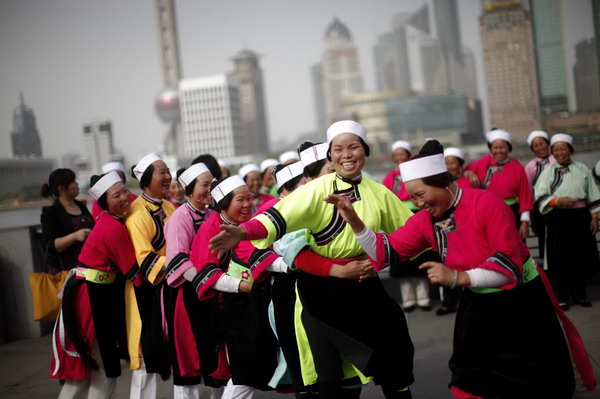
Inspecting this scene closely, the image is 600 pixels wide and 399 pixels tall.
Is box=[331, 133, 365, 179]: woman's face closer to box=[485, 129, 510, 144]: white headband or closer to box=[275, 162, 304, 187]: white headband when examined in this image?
box=[275, 162, 304, 187]: white headband

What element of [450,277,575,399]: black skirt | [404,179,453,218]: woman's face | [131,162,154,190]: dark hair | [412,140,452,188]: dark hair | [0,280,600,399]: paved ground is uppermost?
[131,162,154,190]: dark hair

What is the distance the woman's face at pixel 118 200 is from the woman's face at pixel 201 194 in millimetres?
444

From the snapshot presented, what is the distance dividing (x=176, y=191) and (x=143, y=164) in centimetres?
179

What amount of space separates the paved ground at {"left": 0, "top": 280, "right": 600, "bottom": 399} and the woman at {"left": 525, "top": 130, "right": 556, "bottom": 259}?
37.2 inches

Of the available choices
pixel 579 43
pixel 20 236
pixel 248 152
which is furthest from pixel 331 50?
pixel 20 236

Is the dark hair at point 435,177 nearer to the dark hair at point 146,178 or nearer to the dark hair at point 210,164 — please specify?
the dark hair at point 210,164

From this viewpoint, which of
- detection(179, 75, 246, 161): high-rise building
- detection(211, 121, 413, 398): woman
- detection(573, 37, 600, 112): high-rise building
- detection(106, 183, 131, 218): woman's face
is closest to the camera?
detection(211, 121, 413, 398): woman

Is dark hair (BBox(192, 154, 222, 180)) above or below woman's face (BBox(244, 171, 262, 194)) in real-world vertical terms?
above

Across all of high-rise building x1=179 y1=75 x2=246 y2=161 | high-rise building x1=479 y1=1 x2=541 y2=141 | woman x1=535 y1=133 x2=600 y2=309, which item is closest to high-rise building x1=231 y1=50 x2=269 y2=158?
high-rise building x1=179 y1=75 x2=246 y2=161

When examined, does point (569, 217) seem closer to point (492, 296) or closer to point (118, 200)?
point (492, 296)

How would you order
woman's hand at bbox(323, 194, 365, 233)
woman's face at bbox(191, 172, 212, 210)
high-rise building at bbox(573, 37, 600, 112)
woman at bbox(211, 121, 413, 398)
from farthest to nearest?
1. high-rise building at bbox(573, 37, 600, 112)
2. woman's face at bbox(191, 172, 212, 210)
3. woman at bbox(211, 121, 413, 398)
4. woman's hand at bbox(323, 194, 365, 233)

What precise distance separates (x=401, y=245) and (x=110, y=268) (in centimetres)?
207

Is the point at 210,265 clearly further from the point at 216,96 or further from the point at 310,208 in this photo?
the point at 216,96

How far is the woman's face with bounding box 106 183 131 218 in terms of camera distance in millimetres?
4312
